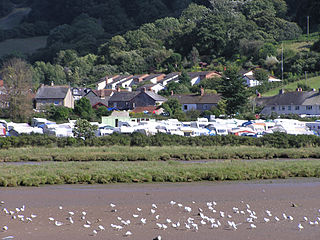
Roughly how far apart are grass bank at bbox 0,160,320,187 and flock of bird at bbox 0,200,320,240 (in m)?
4.80

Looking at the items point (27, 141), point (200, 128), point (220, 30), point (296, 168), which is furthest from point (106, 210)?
point (220, 30)

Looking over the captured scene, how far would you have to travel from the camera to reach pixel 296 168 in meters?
23.5

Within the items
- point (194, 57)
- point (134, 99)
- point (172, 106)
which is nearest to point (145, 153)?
point (172, 106)

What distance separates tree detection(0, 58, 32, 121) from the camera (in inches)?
2226

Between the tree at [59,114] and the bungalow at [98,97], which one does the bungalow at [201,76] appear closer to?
the bungalow at [98,97]

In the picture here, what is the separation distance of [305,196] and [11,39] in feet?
552

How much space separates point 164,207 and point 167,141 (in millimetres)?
18928

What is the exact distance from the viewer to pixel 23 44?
172125 mm

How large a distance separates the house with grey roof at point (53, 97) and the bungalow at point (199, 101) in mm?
12903

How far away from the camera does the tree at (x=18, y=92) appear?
56531 mm

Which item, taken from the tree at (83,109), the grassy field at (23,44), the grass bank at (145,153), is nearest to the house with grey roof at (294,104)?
the tree at (83,109)

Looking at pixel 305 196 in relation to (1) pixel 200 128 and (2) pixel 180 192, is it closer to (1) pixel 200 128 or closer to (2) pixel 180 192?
(2) pixel 180 192

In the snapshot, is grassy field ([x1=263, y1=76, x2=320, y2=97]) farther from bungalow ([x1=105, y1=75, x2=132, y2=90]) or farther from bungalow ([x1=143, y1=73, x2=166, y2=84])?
bungalow ([x1=105, y1=75, x2=132, y2=90])

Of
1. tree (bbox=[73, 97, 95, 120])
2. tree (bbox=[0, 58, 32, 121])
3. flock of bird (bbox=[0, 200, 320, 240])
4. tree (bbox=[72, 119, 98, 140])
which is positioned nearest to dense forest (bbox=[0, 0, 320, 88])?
tree (bbox=[73, 97, 95, 120])
